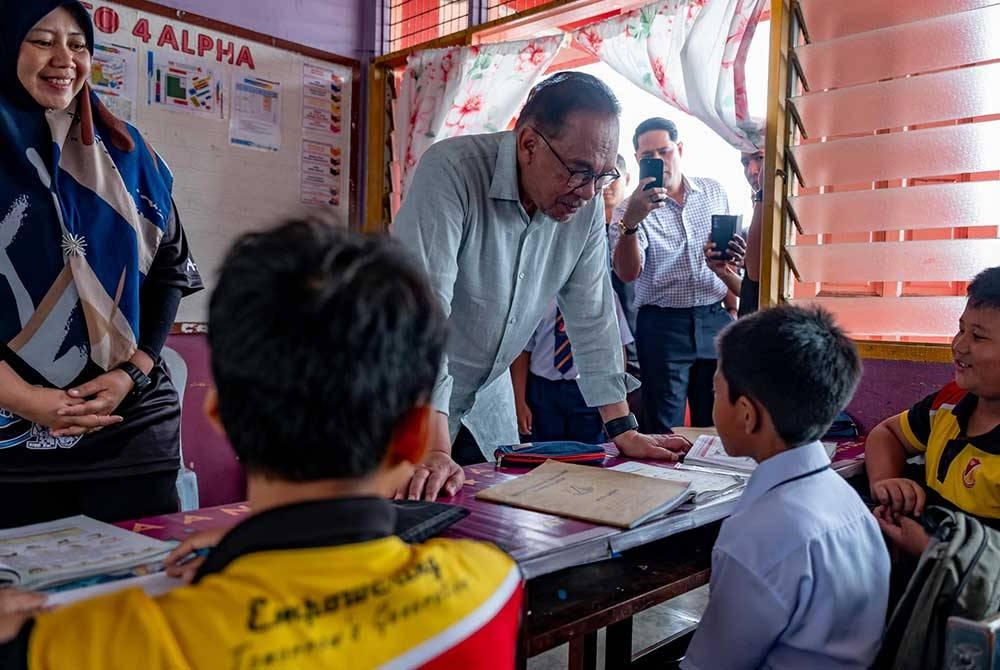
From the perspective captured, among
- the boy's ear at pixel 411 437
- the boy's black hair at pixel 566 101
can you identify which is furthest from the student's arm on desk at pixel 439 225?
the boy's ear at pixel 411 437

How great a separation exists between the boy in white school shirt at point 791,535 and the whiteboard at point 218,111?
2.28 meters

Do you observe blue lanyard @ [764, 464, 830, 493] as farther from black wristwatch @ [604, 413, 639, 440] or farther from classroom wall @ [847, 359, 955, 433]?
classroom wall @ [847, 359, 955, 433]

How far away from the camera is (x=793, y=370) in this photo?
1312mm

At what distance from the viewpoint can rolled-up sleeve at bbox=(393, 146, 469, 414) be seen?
165 centimetres

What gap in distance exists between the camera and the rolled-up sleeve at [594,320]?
6.55 ft

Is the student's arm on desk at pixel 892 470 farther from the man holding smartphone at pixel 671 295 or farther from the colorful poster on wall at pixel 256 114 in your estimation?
the colorful poster on wall at pixel 256 114

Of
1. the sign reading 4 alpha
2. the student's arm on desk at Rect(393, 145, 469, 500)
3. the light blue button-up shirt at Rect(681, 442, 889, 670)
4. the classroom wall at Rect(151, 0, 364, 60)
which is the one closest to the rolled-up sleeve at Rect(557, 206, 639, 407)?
the student's arm on desk at Rect(393, 145, 469, 500)

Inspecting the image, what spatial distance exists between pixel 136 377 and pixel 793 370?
1.17 metres

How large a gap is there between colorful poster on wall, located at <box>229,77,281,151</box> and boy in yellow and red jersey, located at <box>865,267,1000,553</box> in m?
2.90

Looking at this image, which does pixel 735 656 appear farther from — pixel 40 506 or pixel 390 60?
pixel 390 60

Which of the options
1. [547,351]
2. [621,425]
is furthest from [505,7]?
[621,425]

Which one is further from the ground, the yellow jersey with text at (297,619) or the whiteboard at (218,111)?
the whiteboard at (218,111)

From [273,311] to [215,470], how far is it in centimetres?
326

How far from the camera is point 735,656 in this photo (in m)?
1.19
